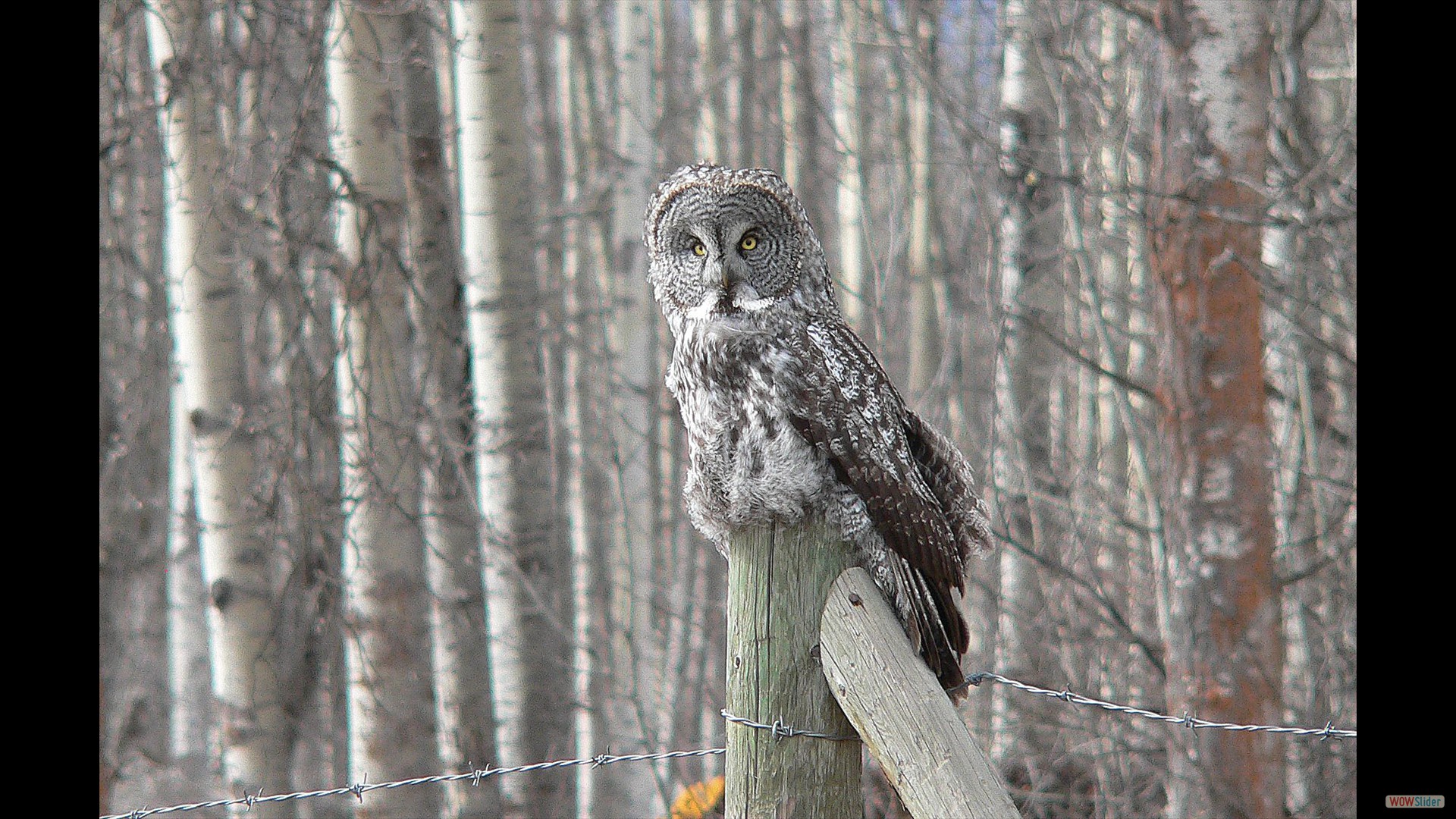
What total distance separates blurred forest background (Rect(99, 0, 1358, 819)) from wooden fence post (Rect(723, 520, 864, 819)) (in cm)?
197

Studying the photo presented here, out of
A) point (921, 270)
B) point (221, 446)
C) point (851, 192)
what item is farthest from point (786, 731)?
point (921, 270)

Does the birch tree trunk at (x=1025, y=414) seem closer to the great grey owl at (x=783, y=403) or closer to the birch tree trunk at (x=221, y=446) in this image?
the great grey owl at (x=783, y=403)

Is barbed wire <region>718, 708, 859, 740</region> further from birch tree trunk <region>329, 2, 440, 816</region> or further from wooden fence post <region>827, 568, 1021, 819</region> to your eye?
birch tree trunk <region>329, 2, 440, 816</region>

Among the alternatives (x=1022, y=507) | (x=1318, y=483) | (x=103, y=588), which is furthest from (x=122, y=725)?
(x=1318, y=483)

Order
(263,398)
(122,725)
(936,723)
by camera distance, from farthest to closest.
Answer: (122,725) < (263,398) < (936,723)

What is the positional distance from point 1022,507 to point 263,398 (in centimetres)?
369

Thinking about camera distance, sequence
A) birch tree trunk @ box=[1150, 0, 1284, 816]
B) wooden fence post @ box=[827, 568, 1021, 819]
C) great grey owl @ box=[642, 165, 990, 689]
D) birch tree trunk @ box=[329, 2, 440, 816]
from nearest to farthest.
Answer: wooden fence post @ box=[827, 568, 1021, 819]
great grey owl @ box=[642, 165, 990, 689]
birch tree trunk @ box=[1150, 0, 1284, 816]
birch tree trunk @ box=[329, 2, 440, 816]

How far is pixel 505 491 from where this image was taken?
12.8 feet

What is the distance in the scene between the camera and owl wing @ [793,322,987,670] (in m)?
1.89

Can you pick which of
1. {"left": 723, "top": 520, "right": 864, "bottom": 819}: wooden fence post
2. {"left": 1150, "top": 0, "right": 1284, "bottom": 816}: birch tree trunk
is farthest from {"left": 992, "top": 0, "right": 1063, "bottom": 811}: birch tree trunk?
{"left": 723, "top": 520, "right": 864, "bottom": 819}: wooden fence post

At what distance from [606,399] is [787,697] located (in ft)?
11.7

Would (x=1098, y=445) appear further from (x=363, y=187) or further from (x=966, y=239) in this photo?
(x=363, y=187)

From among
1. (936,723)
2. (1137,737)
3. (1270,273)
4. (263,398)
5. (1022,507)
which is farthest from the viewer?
(1022,507)

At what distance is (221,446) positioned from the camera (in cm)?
394
